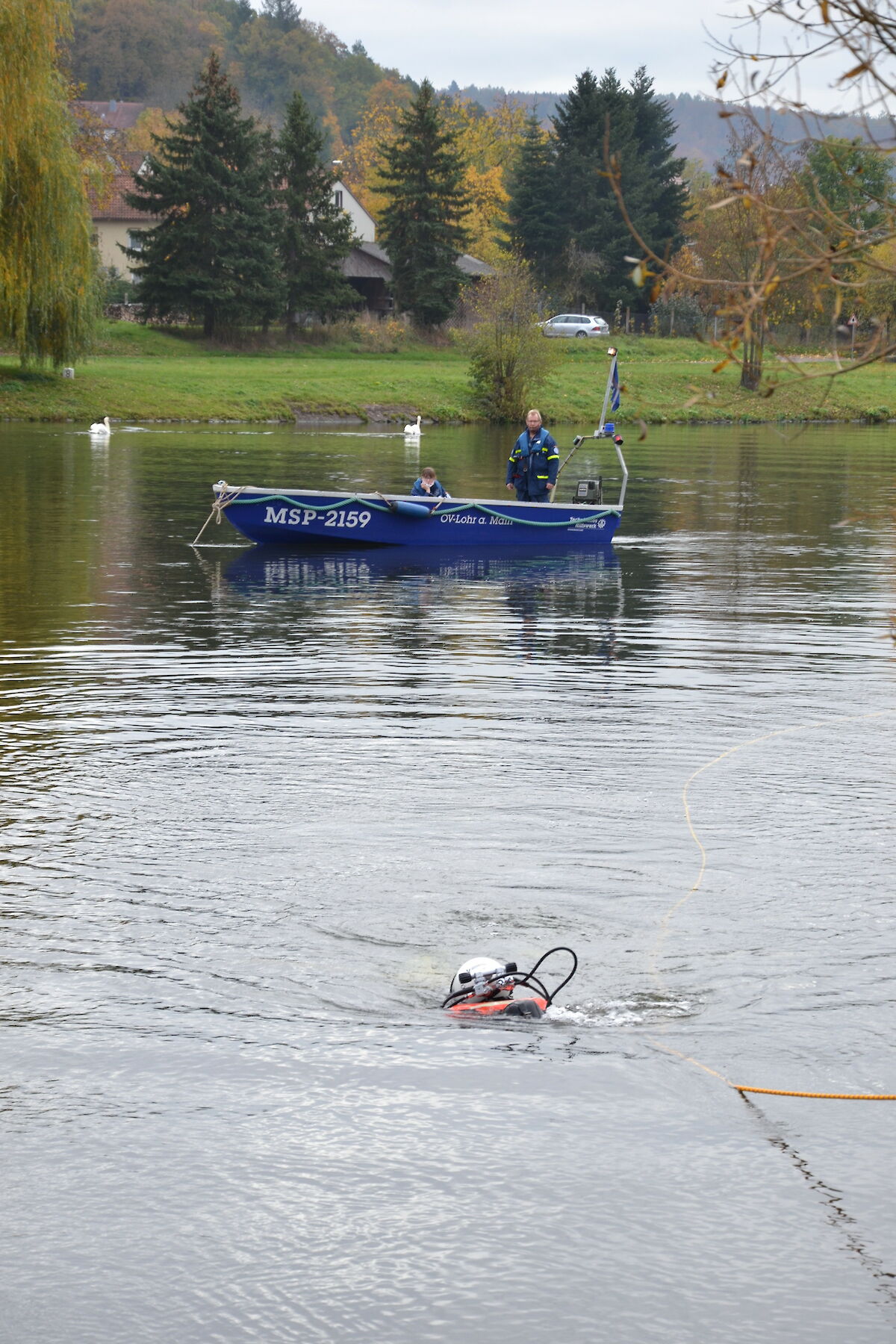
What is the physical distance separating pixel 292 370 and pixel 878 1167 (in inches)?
2154

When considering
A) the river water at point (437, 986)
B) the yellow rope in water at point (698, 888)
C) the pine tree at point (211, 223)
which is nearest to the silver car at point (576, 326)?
the pine tree at point (211, 223)

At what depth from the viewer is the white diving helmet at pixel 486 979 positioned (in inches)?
284

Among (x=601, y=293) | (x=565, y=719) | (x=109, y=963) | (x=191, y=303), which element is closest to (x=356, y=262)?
(x=601, y=293)

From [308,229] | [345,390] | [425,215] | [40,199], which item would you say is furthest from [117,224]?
[40,199]

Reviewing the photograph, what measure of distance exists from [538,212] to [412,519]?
62946mm

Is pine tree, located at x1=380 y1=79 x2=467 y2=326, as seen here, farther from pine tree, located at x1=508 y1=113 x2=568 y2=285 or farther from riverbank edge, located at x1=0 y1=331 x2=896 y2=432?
pine tree, located at x1=508 y1=113 x2=568 y2=285

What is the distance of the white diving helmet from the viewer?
23.7 ft

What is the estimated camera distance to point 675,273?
453 centimetres

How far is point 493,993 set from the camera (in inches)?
286

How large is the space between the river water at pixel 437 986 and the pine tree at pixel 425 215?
57861 mm

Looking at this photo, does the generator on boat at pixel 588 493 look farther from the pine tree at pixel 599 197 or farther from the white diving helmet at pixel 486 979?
the pine tree at pixel 599 197

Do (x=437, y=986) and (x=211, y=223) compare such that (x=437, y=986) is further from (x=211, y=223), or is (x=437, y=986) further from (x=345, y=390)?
(x=211, y=223)

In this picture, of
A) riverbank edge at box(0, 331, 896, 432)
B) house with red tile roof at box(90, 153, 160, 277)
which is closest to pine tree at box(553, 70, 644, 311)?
riverbank edge at box(0, 331, 896, 432)

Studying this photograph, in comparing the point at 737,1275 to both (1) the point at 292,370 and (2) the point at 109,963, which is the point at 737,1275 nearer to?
(2) the point at 109,963
